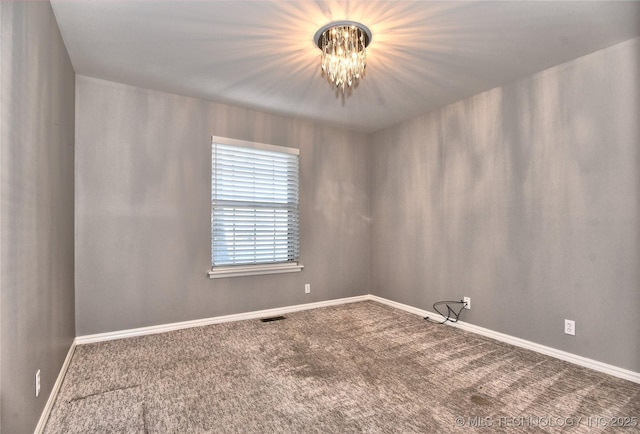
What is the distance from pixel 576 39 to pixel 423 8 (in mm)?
1314

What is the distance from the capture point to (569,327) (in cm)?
274

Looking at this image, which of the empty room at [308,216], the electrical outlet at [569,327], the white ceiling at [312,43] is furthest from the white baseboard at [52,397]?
the electrical outlet at [569,327]

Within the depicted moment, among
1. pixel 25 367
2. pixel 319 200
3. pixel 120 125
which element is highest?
pixel 120 125

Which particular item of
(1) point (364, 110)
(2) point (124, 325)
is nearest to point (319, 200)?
(1) point (364, 110)

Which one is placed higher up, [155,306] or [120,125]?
[120,125]

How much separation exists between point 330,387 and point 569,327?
210cm

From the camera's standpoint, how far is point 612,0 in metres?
2.04

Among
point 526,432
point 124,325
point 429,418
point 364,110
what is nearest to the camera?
point 526,432

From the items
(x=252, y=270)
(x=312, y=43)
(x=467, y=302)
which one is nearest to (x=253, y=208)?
Result: (x=252, y=270)

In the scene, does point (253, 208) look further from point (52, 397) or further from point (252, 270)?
point (52, 397)

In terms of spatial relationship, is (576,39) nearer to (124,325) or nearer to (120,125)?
(120,125)

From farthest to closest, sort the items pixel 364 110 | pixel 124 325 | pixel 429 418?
pixel 364 110, pixel 124 325, pixel 429 418

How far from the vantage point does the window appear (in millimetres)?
3809

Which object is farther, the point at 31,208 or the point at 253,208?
the point at 253,208
